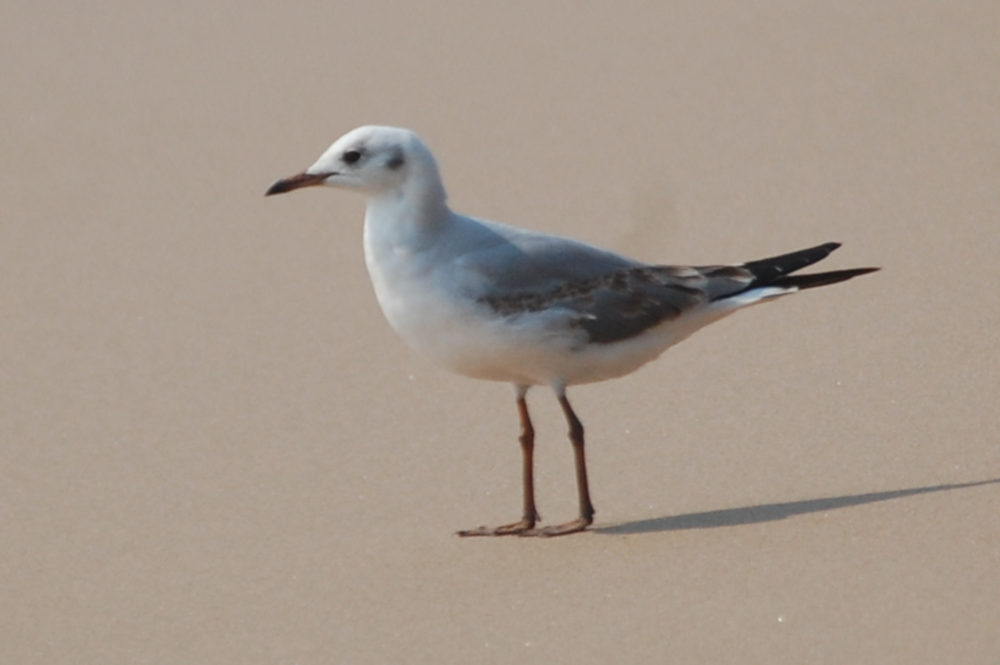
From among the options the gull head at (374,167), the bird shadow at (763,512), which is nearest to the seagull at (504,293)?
the gull head at (374,167)

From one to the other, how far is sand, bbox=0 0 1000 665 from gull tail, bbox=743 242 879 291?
0.45 meters

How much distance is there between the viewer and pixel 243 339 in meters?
8.34

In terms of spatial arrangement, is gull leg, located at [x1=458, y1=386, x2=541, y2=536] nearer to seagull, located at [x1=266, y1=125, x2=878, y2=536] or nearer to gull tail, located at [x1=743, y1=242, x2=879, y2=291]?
seagull, located at [x1=266, y1=125, x2=878, y2=536]

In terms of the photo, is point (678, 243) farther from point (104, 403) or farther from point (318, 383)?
point (104, 403)

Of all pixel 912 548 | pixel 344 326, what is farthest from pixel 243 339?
pixel 912 548

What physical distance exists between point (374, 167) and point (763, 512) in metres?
1.58

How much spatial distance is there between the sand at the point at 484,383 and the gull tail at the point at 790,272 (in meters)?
→ 0.45

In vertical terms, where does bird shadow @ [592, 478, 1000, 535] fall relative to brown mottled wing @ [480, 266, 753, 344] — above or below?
below

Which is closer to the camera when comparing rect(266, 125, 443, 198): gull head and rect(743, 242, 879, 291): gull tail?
rect(266, 125, 443, 198): gull head

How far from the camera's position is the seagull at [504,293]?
6309mm

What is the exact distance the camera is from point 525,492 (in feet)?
21.5

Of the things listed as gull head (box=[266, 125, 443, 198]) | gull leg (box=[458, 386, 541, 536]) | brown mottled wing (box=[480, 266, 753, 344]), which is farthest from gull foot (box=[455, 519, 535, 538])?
gull head (box=[266, 125, 443, 198])

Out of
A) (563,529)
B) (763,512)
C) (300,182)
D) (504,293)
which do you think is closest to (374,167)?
(300,182)

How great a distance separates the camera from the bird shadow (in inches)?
236
